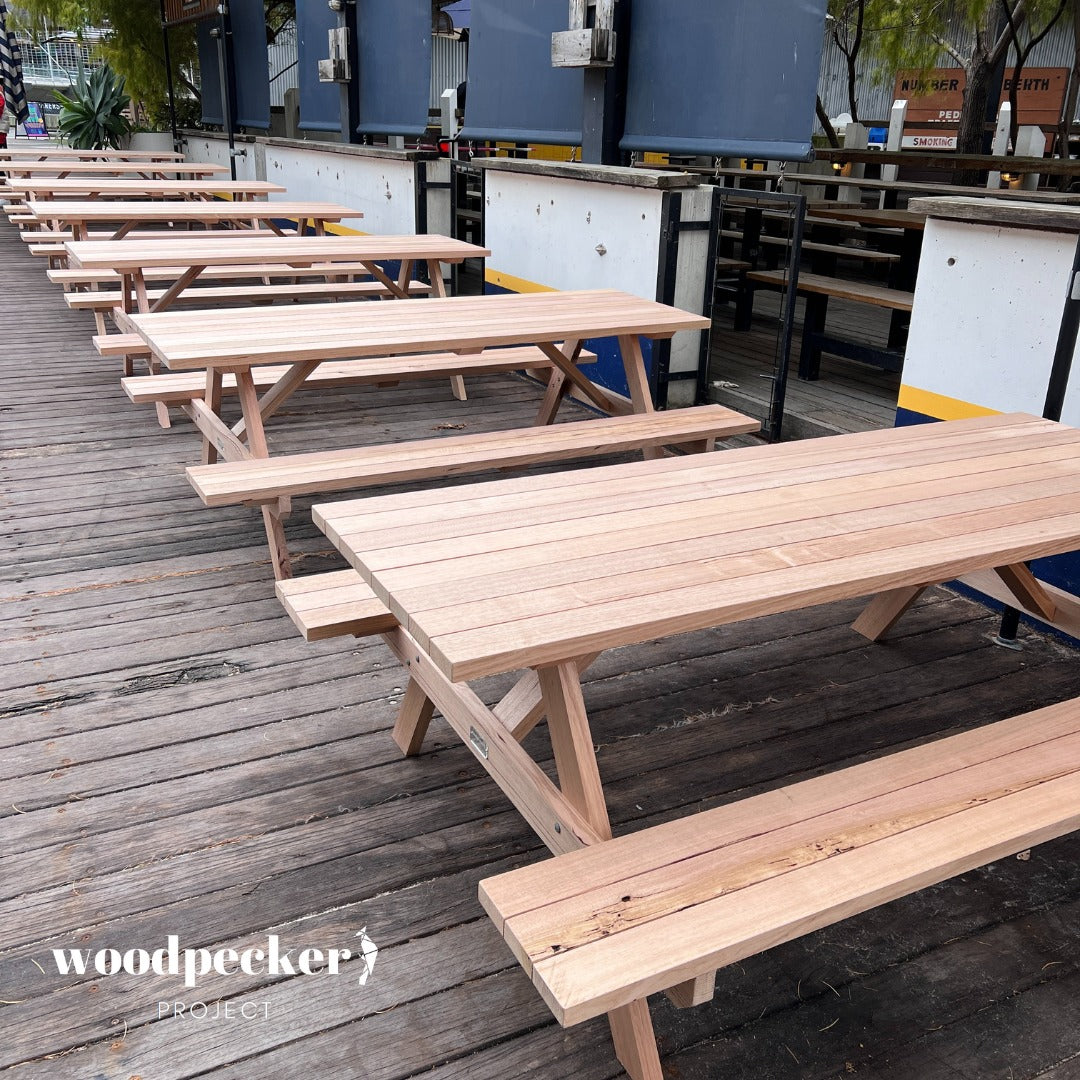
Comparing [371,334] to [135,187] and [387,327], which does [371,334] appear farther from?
[135,187]

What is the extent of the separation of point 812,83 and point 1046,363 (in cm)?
229

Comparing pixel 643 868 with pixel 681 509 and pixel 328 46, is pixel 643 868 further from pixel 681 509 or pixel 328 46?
pixel 328 46

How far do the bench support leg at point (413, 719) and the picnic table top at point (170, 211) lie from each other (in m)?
4.27

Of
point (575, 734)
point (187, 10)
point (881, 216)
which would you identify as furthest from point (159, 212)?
point (187, 10)

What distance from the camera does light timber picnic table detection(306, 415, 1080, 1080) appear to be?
1387 millimetres

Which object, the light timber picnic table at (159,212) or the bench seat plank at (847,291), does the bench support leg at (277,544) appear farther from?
the light timber picnic table at (159,212)

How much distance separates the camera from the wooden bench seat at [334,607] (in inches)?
85.1

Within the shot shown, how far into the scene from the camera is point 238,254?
16.4 feet

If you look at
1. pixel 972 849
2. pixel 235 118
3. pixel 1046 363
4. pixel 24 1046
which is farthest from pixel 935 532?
pixel 235 118

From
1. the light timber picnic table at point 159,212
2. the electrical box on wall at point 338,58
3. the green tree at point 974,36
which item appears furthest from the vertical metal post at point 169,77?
the green tree at point 974,36

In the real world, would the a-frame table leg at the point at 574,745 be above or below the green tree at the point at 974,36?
below

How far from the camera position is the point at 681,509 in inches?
78.4

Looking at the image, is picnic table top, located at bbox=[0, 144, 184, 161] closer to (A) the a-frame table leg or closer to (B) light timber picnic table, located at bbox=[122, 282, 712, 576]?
(B) light timber picnic table, located at bbox=[122, 282, 712, 576]

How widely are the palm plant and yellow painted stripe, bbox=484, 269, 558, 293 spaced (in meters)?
9.13
